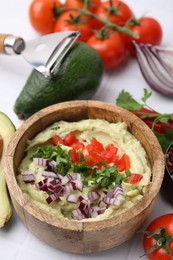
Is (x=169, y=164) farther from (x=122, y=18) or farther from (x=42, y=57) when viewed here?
(x=122, y=18)

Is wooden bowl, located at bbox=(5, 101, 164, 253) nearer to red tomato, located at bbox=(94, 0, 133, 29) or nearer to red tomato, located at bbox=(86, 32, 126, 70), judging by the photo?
red tomato, located at bbox=(86, 32, 126, 70)

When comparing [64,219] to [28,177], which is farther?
[28,177]

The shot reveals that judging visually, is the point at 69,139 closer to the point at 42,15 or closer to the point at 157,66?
the point at 157,66

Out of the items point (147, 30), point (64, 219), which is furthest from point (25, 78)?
point (64, 219)

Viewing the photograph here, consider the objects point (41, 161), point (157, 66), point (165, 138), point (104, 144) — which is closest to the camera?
point (41, 161)

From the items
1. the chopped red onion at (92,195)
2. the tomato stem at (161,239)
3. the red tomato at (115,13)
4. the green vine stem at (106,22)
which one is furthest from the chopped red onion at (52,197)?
the red tomato at (115,13)

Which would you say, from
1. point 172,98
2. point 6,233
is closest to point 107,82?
point 172,98

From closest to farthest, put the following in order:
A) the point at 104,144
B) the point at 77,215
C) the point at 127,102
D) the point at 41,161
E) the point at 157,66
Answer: the point at 77,215
the point at 41,161
the point at 104,144
the point at 127,102
the point at 157,66
